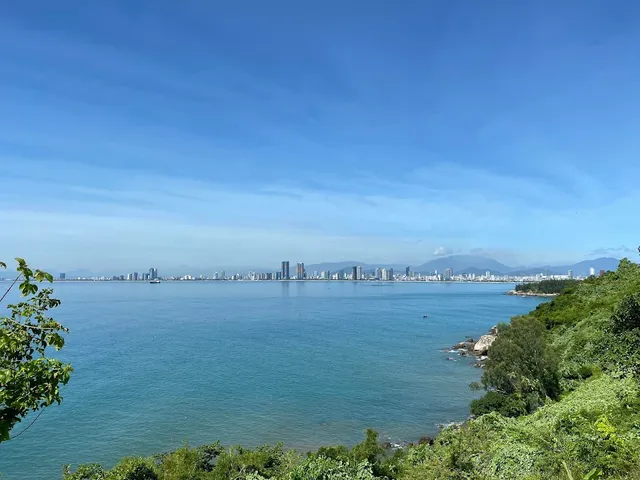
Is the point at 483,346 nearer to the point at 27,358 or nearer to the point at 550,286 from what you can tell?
the point at 27,358

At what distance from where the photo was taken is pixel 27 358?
16.6ft

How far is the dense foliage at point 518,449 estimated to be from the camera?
10.9 metres

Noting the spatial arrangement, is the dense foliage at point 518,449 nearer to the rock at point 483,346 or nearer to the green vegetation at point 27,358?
the green vegetation at point 27,358

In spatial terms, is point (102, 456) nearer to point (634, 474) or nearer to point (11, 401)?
point (11, 401)

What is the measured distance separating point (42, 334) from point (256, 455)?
43.2 feet

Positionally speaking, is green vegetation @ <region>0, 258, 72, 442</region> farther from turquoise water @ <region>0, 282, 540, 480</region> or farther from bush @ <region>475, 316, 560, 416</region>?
bush @ <region>475, 316, 560, 416</region>

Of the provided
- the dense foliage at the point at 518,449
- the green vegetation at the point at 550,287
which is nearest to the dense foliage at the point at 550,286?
the green vegetation at the point at 550,287

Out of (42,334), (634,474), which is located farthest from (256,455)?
(42,334)

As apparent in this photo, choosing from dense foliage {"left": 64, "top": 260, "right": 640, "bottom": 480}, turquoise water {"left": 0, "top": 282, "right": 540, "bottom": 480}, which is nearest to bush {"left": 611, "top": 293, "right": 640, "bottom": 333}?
dense foliage {"left": 64, "top": 260, "right": 640, "bottom": 480}

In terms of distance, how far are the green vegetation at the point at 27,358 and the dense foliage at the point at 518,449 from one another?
627 cm

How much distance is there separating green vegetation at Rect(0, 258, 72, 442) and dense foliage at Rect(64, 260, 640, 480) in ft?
20.6

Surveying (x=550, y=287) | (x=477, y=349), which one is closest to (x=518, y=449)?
(x=477, y=349)

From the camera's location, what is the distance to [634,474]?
8.55m

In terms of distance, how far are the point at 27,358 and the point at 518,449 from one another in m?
12.7
